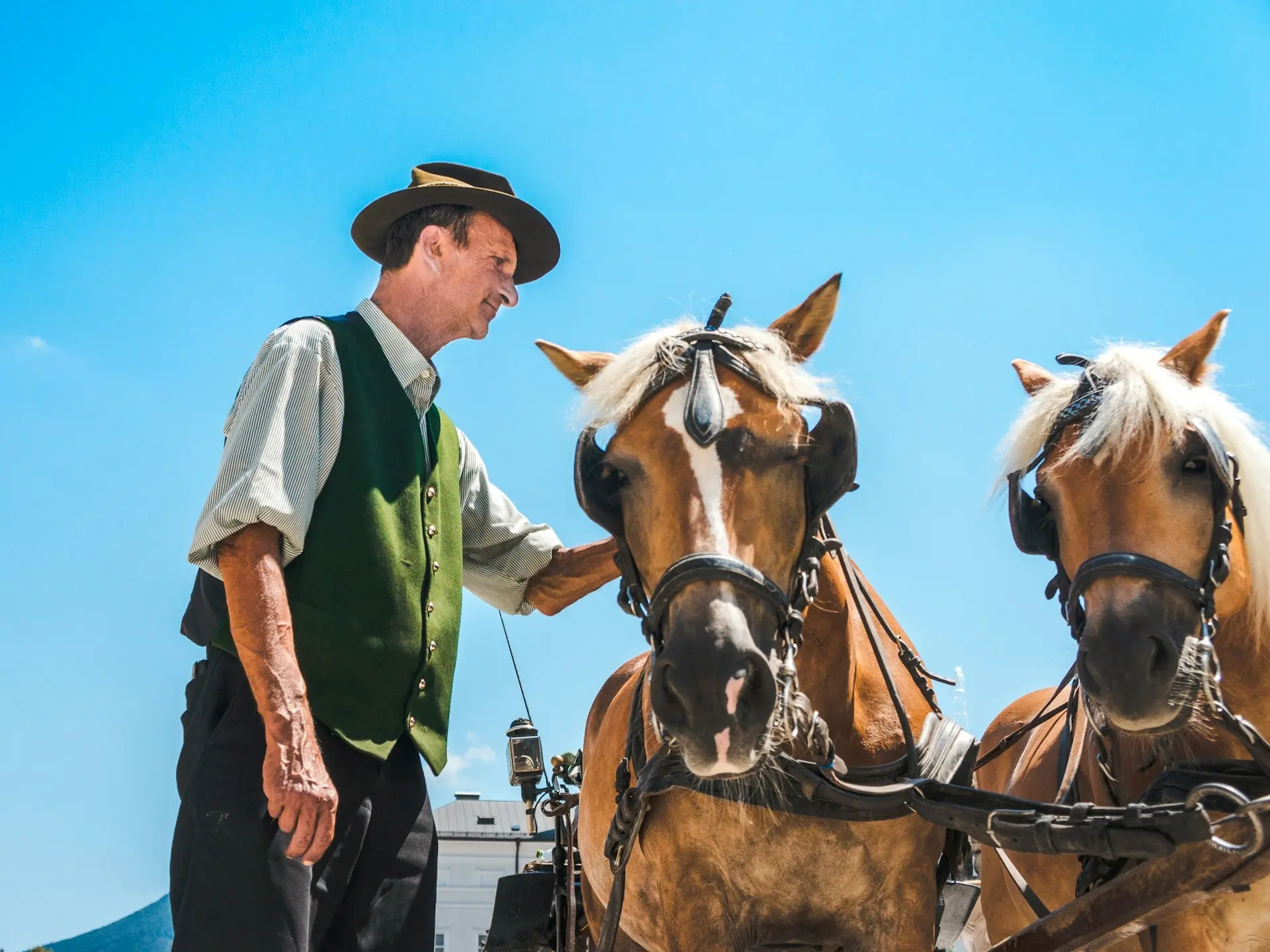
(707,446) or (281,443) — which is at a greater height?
(281,443)

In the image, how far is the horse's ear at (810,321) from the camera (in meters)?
3.31

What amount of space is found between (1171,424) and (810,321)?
0.98m

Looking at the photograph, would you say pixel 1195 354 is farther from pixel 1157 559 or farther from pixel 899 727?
pixel 899 727

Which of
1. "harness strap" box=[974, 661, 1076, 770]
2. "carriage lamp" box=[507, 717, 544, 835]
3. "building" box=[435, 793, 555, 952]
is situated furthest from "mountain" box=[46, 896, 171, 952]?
"harness strap" box=[974, 661, 1076, 770]

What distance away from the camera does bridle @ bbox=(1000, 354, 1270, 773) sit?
302 centimetres

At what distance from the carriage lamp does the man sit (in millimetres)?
1896

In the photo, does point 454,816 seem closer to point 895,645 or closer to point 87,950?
point 87,950

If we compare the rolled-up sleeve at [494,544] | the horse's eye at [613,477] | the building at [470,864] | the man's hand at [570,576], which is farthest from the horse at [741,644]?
the building at [470,864]

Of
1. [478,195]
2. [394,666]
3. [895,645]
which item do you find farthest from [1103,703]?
[478,195]

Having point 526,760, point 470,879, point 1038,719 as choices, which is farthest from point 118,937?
point 1038,719

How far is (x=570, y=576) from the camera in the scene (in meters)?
4.20

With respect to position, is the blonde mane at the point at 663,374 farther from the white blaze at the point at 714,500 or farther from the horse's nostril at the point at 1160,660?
the horse's nostril at the point at 1160,660

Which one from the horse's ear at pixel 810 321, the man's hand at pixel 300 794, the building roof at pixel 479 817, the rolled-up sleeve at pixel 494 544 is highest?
the building roof at pixel 479 817

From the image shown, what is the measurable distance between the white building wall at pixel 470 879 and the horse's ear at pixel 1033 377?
141ft
